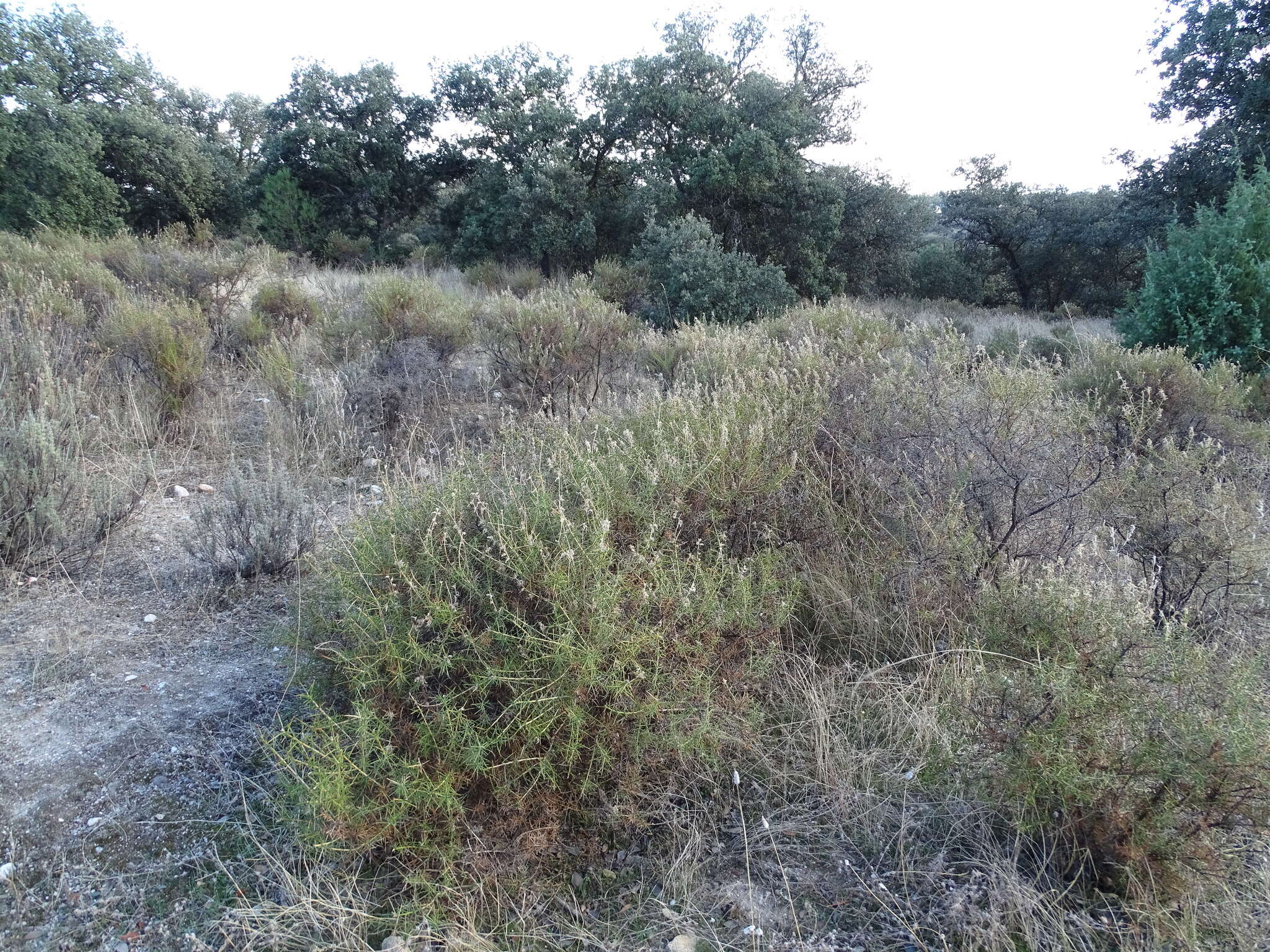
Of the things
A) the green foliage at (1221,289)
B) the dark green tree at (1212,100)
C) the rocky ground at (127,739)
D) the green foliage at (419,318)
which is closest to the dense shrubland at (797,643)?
the rocky ground at (127,739)

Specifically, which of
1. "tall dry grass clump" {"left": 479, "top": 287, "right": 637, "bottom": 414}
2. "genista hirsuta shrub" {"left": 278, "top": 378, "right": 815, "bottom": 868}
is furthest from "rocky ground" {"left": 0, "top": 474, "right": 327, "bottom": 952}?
"tall dry grass clump" {"left": 479, "top": 287, "right": 637, "bottom": 414}

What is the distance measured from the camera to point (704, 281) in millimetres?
10820

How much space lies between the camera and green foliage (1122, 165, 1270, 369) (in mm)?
7066

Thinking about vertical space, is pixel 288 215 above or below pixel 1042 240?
above

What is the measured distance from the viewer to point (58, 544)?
362 cm

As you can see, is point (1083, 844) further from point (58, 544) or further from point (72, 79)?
point (72, 79)

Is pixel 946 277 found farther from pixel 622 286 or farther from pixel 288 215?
pixel 288 215

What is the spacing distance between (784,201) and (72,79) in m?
18.8

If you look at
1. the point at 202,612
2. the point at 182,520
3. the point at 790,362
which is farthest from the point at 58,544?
the point at 790,362

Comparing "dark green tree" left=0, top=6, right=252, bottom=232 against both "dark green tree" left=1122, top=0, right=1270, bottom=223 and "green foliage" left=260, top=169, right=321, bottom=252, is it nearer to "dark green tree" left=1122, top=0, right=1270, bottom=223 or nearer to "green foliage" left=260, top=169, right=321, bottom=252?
"green foliage" left=260, top=169, right=321, bottom=252

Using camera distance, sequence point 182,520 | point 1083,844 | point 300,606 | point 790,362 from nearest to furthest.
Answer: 1. point 1083,844
2. point 300,606
3. point 182,520
4. point 790,362

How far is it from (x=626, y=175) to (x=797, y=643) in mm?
15747

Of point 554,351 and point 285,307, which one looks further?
point 285,307

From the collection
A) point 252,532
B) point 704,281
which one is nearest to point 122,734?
point 252,532
